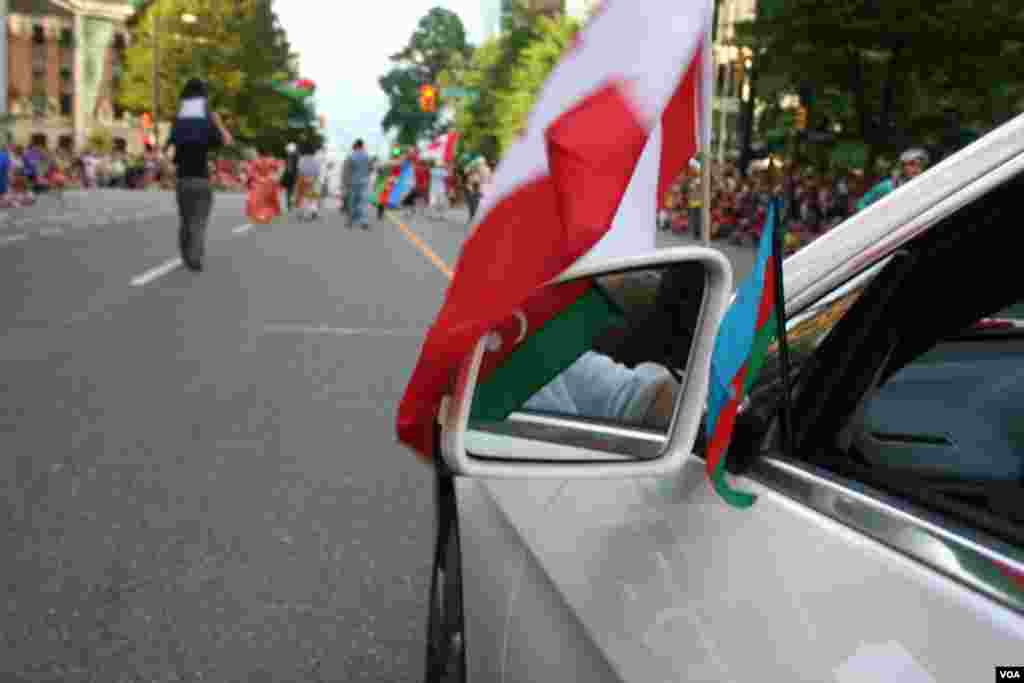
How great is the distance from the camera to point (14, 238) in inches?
808

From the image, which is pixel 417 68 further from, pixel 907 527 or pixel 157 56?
pixel 907 527

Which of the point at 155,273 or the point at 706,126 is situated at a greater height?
the point at 706,126

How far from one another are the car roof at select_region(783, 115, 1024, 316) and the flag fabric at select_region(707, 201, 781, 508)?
18 centimetres

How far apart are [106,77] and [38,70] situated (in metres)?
5.04

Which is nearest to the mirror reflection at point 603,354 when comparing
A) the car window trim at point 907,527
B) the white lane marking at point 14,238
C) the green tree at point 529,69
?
the car window trim at point 907,527

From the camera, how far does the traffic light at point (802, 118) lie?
2248cm

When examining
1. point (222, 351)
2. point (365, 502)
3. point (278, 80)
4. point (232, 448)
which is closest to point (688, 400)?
point (365, 502)

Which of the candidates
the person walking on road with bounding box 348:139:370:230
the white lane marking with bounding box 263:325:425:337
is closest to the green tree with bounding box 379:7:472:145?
the person walking on road with bounding box 348:139:370:230

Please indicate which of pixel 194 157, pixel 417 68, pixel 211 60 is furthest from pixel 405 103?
pixel 194 157

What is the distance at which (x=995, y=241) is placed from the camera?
1869 mm

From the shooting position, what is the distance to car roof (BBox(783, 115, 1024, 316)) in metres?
1.67

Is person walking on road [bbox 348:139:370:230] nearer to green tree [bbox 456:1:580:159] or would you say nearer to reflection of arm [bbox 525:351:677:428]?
reflection of arm [bbox 525:351:677:428]

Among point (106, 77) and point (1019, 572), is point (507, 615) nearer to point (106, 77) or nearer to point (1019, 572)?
point (1019, 572)

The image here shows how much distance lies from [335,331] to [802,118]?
14.0 meters
